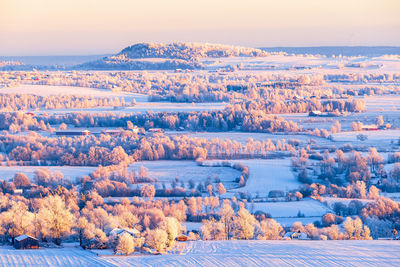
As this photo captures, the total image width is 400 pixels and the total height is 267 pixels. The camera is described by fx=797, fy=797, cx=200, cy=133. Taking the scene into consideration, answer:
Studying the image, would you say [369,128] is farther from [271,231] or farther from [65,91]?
[65,91]

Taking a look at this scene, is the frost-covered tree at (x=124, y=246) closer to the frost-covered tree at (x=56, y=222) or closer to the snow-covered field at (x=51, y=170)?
the frost-covered tree at (x=56, y=222)

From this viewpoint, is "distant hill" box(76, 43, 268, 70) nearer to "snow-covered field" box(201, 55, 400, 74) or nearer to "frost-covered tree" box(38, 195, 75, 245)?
"snow-covered field" box(201, 55, 400, 74)

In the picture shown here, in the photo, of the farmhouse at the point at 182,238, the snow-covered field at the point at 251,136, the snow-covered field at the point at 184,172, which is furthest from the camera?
the snow-covered field at the point at 251,136

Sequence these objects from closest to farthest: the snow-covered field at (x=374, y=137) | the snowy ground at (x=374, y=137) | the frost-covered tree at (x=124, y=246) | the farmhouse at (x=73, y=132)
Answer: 1. the frost-covered tree at (x=124, y=246)
2. the snowy ground at (x=374, y=137)
3. the snow-covered field at (x=374, y=137)
4. the farmhouse at (x=73, y=132)

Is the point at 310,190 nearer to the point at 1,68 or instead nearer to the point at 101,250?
the point at 101,250

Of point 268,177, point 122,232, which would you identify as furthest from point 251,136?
point 122,232

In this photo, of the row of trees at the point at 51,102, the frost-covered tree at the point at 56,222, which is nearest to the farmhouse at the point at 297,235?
the frost-covered tree at the point at 56,222

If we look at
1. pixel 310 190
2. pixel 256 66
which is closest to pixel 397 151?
pixel 310 190
